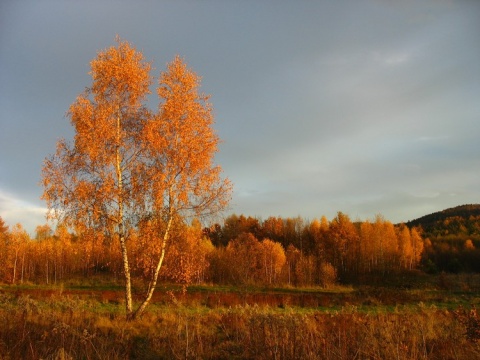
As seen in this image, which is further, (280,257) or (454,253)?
(454,253)

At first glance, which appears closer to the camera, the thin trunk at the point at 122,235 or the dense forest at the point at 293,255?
the thin trunk at the point at 122,235

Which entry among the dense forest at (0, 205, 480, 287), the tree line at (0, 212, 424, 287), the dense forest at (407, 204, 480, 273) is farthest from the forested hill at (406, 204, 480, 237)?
the tree line at (0, 212, 424, 287)

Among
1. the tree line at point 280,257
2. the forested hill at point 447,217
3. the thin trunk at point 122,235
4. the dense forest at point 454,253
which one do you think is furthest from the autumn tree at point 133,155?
the forested hill at point 447,217

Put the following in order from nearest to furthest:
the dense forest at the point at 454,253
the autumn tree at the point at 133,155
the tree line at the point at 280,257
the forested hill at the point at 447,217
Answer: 1. the autumn tree at the point at 133,155
2. the tree line at the point at 280,257
3. the dense forest at the point at 454,253
4. the forested hill at the point at 447,217

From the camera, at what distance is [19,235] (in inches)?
2293

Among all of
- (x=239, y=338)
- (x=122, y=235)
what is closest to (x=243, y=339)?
Answer: (x=239, y=338)

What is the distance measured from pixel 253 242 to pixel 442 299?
144ft

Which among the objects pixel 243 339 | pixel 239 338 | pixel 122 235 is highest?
pixel 122 235

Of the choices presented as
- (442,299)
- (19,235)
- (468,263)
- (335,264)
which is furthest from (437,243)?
(19,235)

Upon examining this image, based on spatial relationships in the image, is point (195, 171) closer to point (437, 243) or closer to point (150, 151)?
point (150, 151)

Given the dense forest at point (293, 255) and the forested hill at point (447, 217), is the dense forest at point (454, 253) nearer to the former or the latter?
the dense forest at point (293, 255)

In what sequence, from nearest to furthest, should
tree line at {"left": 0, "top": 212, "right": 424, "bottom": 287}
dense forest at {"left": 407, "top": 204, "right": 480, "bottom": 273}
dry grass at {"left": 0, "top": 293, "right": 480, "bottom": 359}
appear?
dry grass at {"left": 0, "top": 293, "right": 480, "bottom": 359}, tree line at {"left": 0, "top": 212, "right": 424, "bottom": 287}, dense forest at {"left": 407, "top": 204, "right": 480, "bottom": 273}

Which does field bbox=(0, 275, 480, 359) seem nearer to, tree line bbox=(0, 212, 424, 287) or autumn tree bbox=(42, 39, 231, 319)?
autumn tree bbox=(42, 39, 231, 319)

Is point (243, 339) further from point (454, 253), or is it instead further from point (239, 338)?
point (454, 253)
